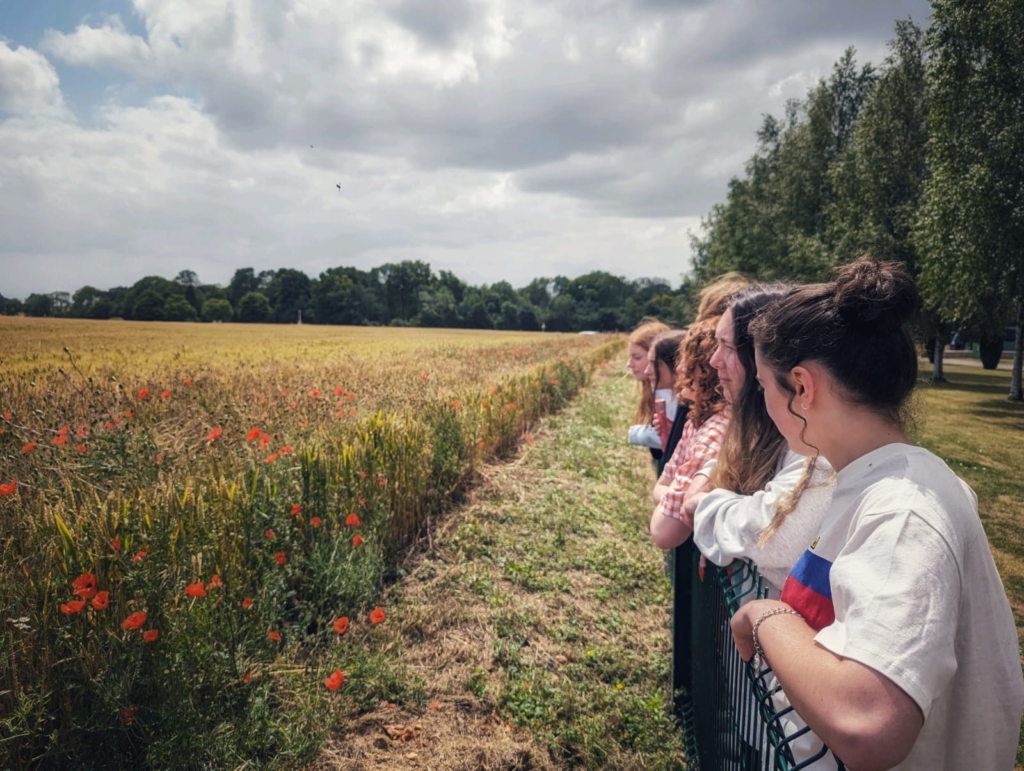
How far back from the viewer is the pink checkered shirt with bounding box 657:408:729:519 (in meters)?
2.05

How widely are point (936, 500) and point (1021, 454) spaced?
12073 mm

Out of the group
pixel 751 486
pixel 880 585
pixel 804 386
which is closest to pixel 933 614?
pixel 880 585

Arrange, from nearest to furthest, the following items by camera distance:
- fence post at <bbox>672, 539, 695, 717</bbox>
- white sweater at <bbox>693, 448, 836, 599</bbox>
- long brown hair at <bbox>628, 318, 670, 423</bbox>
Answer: white sweater at <bbox>693, 448, 836, 599</bbox> < fence post at <bbox>672, 539, 695, 717</bbox> < long brown hair at <bbox>628, 318, 670, 423</bbox>

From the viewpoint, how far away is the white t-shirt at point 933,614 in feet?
2.69

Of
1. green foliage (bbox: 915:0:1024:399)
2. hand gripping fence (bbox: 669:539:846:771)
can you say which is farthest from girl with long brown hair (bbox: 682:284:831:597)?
green foliage (bbox: 915:0:1024:399)

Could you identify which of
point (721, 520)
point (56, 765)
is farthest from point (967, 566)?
point (56, 765)

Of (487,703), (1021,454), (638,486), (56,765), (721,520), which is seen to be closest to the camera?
(721,520)

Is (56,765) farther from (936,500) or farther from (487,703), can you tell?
(936,500)

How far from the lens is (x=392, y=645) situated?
3230mm

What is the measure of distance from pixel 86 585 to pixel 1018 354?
2160 centimetres

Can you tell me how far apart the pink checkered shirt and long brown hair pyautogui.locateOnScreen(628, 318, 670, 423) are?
5.76 ft

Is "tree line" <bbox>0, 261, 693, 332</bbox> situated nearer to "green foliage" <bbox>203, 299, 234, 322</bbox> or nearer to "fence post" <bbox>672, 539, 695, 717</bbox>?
"green foliage" <bbox>203, 299, 234, 322</bbox>

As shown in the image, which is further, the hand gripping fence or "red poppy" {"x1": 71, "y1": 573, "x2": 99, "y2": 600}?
"red poppy" {"x1": 71, "y1": 573, "x2": 99, "y2": 600}

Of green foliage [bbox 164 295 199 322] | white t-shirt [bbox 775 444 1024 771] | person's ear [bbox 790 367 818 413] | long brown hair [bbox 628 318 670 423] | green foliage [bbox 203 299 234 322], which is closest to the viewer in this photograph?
white t-shirt [bbox 775 444 1024 771]
